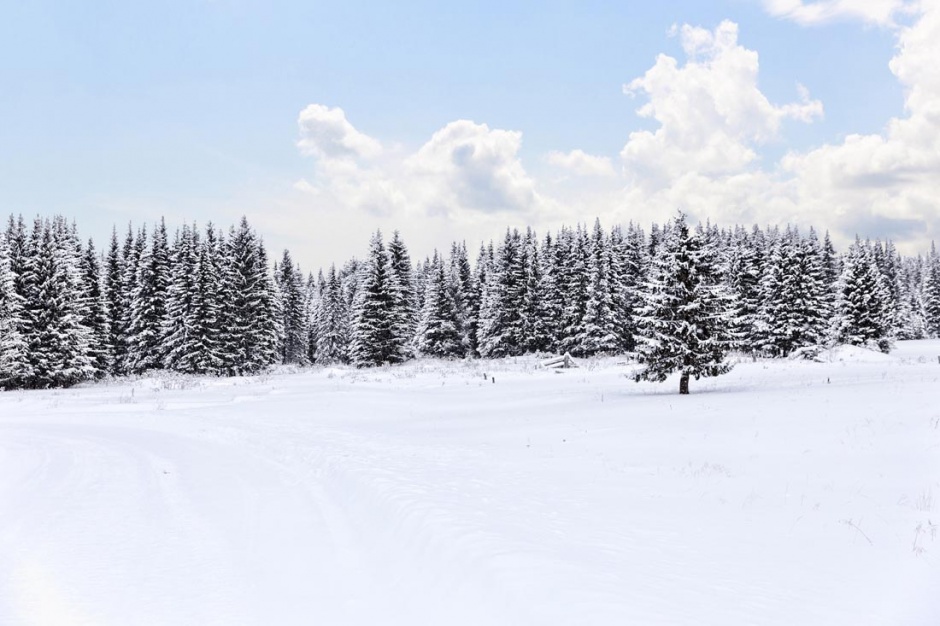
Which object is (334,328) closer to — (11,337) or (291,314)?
(291,314)

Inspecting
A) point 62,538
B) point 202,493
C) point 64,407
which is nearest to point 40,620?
point 62,538

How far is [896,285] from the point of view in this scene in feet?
339

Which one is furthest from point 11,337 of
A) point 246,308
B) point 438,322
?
point 438,322

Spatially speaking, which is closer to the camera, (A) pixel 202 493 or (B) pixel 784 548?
(B) pixel 784 548

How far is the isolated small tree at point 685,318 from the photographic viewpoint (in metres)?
23.2

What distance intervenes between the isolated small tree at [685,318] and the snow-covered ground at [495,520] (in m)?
4.62

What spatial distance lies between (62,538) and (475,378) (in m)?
29.8

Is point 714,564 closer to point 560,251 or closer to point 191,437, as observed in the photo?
point 191,437

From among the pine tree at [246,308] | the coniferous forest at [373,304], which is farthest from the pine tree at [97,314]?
the pine tree at [246,308]

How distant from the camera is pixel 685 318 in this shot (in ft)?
77.8

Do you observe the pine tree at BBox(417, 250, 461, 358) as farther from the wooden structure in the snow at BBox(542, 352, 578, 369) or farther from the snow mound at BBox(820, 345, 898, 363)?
the snow mound at BBox(820, 345, 898, 363)

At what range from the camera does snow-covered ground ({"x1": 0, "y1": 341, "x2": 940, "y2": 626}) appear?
5586 millimetres

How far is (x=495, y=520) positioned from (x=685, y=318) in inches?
707

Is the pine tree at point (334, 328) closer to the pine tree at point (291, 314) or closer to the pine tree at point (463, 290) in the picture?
the pine tree at point (291, 314)
